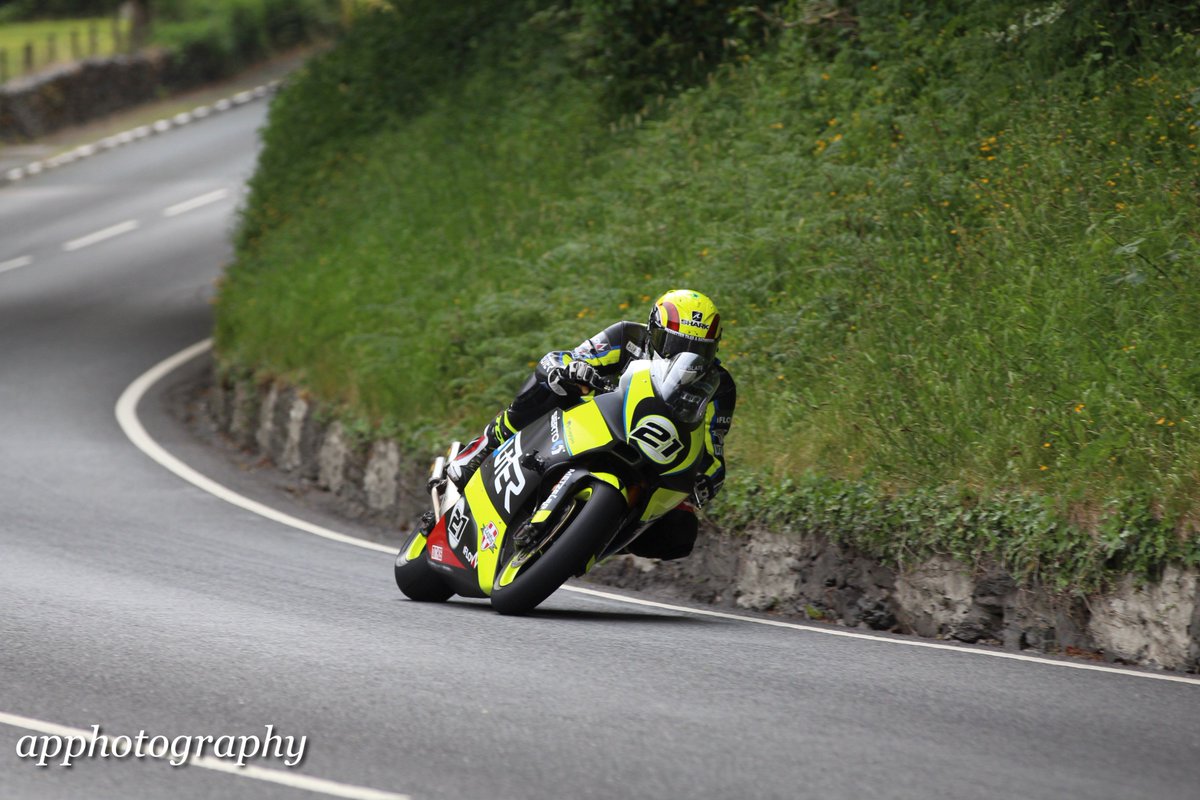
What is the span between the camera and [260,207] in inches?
871

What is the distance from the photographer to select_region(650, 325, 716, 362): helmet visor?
8219 millimetres

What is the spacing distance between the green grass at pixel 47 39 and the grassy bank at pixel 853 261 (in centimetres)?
2456

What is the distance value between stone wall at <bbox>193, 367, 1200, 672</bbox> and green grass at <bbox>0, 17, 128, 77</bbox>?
34244 mm

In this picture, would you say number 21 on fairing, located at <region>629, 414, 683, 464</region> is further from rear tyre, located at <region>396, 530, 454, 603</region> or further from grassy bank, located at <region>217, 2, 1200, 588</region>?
grassy bank, located at <region>217, 2, 1200, 588</region>

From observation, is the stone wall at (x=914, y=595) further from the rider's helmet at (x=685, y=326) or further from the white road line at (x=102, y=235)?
the white road line at (x=102, y=235)

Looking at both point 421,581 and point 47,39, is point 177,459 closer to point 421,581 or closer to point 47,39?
point 421,581

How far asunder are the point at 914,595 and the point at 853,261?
13.7ft

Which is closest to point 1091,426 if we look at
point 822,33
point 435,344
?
point 435,344

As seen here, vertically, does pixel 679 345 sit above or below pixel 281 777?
above

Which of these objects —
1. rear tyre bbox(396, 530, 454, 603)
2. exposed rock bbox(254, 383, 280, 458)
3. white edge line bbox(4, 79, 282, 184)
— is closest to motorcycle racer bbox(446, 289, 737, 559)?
rear tyre bbox(396, 530, 454, 603)

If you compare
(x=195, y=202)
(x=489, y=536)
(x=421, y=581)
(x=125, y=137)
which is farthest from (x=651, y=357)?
(x=125, y=137)

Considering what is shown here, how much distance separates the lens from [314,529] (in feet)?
41.0

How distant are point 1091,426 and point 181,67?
4100 cm

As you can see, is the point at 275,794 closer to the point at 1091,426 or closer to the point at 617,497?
the point at 617,497
